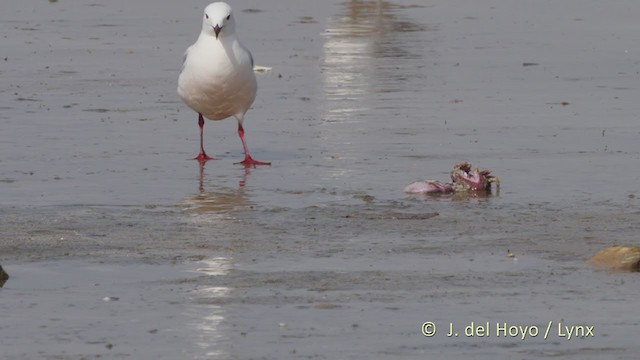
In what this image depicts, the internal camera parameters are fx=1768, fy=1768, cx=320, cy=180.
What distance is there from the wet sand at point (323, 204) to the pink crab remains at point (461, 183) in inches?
6.8

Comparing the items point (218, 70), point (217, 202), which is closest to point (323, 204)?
point (217, 202)

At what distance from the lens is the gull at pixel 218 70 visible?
12.8 metres

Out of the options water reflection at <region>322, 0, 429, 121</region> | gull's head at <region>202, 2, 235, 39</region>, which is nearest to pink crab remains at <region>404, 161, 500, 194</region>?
gull's head at <region>202, 2, 235, 39</region>

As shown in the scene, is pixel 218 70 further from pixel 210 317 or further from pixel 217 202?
pixel 210 317

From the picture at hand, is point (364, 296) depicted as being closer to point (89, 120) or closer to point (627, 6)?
point (89, 120)

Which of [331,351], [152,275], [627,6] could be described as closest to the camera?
[331,351]

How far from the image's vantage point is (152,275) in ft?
27.6

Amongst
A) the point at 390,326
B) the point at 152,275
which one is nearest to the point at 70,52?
the point at 152,275

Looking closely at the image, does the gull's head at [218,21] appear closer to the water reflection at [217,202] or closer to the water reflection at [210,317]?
the water reflection at [217,202]

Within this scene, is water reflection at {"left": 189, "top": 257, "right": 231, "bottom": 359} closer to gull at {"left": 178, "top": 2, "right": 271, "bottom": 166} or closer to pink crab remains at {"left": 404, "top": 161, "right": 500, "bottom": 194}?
pink crab remains at {"left": 404, "top": 161, "right": 500, "bottom": 194}

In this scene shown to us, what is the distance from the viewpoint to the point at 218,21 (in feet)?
42.0

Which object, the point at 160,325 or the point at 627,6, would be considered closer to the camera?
the point at 160,325

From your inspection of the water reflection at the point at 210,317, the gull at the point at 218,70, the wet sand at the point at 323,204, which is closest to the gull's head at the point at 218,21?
the gull at the point at 218,70

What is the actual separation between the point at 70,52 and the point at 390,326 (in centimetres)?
1364
